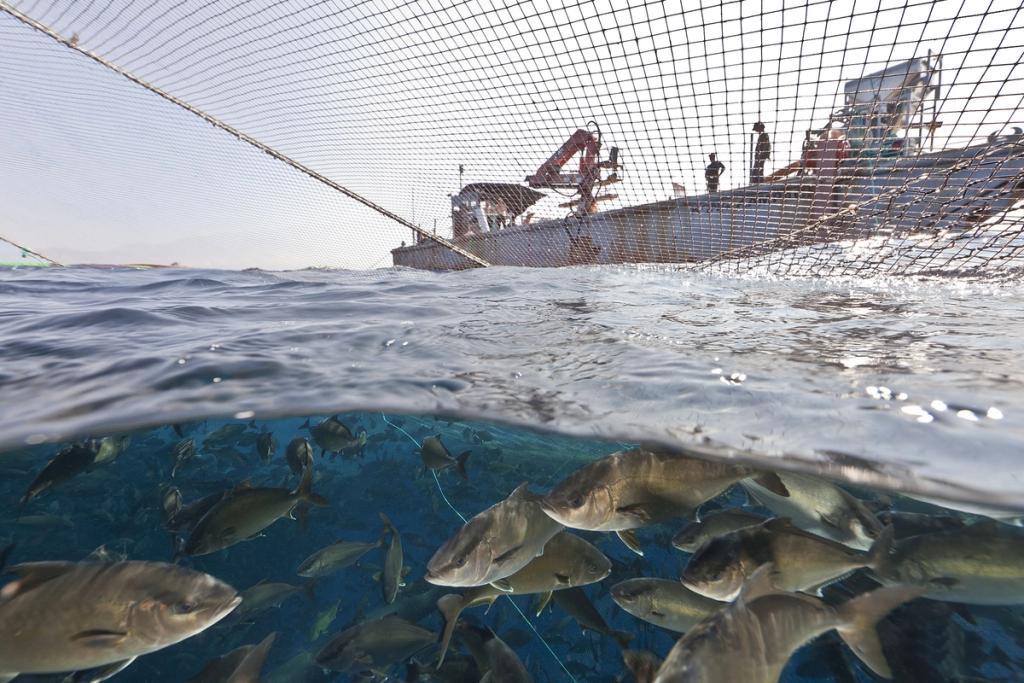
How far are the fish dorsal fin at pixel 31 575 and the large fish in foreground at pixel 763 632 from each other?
2.30 meters

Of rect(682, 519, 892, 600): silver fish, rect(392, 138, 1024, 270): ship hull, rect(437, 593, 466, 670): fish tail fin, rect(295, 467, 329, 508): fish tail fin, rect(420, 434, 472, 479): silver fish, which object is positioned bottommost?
rect(437, 593, 466, 670): fish tail fin

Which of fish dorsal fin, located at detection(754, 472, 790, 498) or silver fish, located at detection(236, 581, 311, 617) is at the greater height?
fish dorsal fin, located at detection(754, 472, 790, 498)

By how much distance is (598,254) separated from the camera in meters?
13.5

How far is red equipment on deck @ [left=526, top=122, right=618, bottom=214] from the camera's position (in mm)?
10562

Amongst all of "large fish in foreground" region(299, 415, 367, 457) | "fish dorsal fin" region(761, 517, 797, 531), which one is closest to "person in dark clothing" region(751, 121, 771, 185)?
"fish dorsal fin" region(761, 517, 797, 531)

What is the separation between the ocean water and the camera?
2.59 m

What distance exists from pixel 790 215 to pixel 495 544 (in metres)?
9.34

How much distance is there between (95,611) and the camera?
184cm

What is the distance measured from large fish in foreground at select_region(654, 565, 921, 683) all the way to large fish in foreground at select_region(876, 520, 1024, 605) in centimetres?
33

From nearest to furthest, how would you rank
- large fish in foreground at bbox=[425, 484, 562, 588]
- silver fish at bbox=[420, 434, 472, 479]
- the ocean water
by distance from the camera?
large fish in foreground at bbox=[425, 484, 562, 588], the ocean water, silver fish at bbox=[420, 434, 472, 479]

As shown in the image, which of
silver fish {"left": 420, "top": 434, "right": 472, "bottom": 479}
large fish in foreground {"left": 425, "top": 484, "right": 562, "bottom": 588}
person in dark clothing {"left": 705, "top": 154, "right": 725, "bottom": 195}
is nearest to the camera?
large fish in foreground {"left": 425, "top": 484, "right": 562, "bottom": 588}

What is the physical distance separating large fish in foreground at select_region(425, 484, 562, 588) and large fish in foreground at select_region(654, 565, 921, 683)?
0.86m

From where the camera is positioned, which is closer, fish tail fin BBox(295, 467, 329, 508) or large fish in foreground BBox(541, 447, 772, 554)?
large fish in foreground BBox(541, 447, 772, 554)

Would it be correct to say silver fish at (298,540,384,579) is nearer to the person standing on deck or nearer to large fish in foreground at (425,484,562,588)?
large fish in foreground at (425,484,562,588)
